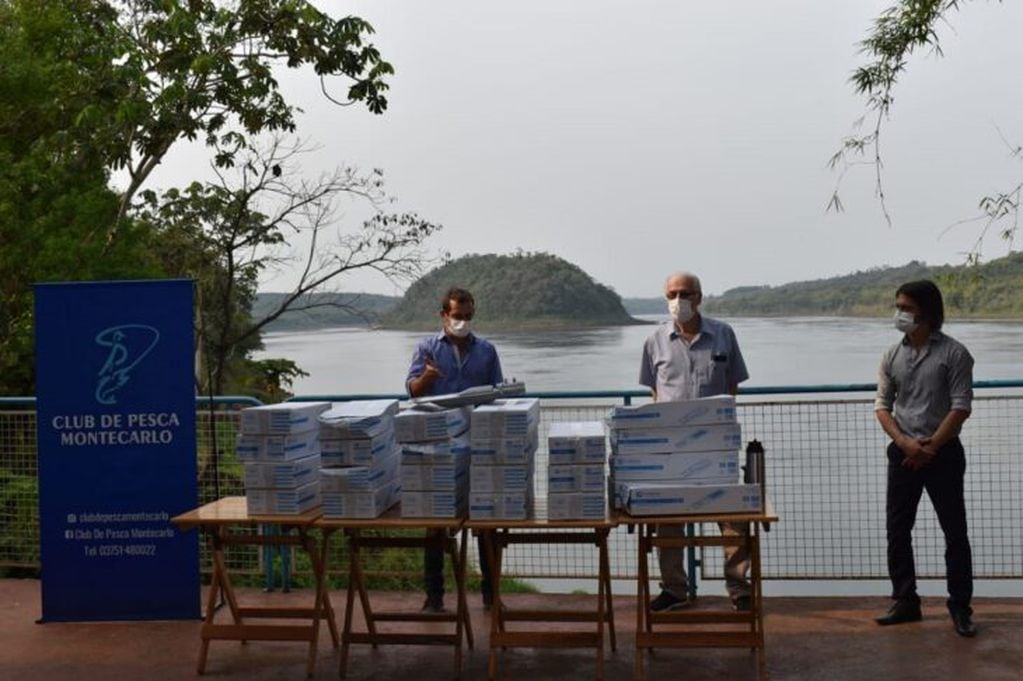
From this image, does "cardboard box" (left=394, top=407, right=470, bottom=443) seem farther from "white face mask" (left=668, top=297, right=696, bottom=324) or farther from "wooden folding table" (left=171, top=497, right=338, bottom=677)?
"white face mask" (left=668, top=297, right=696, bottom=324)

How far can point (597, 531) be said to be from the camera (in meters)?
5.55

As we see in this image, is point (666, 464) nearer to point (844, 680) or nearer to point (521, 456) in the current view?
point (521, 456)

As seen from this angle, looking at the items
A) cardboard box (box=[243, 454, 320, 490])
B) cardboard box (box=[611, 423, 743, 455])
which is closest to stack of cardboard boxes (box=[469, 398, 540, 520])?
cardboard box (box=[611, 423, 743, 455])

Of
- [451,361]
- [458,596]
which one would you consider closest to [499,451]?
[458,596]

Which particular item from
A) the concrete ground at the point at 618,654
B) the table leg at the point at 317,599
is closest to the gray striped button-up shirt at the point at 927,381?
the concrete ground at the point at 618,654

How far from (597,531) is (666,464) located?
0.44 m

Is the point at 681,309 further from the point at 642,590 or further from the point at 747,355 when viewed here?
the point at 642,590

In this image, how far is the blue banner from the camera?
686 cm

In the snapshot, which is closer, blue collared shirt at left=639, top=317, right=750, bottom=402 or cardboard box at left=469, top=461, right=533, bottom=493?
cardboard box at left=469, top=461, right=533, bottom=493

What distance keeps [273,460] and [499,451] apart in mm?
1102

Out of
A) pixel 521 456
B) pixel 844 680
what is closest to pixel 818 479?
pixel 844 680

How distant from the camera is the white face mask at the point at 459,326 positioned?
651cm

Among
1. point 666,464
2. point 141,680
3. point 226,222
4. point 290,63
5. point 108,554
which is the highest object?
point 290,63

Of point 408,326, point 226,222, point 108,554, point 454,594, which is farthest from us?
point 226,222
